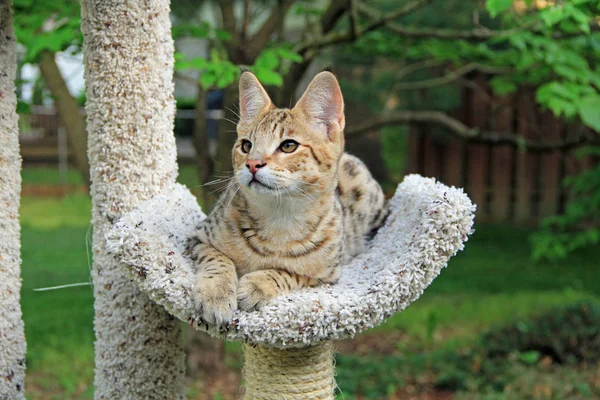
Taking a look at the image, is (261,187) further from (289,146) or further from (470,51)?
(470,51)

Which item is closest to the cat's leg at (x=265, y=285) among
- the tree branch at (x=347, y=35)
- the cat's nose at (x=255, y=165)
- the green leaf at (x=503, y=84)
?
the cat's nose at (x=255, y=165)

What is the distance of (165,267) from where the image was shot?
1.79m

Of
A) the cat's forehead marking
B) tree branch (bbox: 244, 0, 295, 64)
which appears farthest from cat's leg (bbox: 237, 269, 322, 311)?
tree branch (bbox: 244, 0, 295, 64)

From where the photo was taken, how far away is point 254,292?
178 centimetres

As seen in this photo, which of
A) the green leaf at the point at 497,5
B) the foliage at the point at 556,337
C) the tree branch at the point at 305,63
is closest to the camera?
the green leaf at the point at 497,5

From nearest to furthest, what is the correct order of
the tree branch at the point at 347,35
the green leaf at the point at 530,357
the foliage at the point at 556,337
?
the tree branch at the point at 347,35
the green leaf at the point at 530,357
the foliage at the point at 556,337

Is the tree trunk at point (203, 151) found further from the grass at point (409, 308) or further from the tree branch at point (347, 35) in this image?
the tree branch at point (347, 35)

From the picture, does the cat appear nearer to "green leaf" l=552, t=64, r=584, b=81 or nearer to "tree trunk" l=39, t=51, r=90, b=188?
"green leaf" l=552, t=64, r=584, b=81

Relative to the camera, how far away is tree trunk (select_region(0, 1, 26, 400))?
6.70 ft

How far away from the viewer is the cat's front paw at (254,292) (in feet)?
5.77

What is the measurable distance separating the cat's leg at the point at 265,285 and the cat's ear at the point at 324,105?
1.50 feet

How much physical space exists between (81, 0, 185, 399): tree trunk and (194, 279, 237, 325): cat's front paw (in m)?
0.40

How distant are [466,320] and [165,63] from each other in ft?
11.7

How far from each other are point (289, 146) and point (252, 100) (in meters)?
0.27
